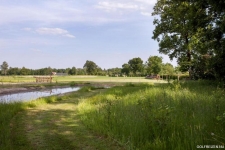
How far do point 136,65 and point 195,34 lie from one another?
87998 millimetres

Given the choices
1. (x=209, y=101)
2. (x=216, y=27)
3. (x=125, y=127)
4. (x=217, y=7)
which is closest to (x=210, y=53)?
(x=216, y=27)

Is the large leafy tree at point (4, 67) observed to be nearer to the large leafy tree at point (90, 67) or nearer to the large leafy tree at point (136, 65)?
the large leafy tree at point (90, 67)

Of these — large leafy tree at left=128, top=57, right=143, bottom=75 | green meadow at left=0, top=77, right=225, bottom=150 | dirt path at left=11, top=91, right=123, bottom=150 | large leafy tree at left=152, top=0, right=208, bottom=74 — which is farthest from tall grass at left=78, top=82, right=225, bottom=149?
large leafy tree at left=128, top=57, right=143, bottom=75

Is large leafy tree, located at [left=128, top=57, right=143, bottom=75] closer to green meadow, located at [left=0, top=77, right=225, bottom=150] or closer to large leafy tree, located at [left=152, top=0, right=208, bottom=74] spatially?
large leafy tree, located at [left=152, top=0, right=208, bottom=74]

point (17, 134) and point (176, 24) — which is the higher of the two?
point (176, 24)

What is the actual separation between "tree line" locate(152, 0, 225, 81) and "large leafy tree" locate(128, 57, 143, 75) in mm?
80210

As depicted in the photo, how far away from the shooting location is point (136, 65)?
110 meters

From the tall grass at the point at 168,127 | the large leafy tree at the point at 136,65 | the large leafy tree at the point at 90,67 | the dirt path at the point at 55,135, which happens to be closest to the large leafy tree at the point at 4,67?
the large leafy tree at the point at 90,67

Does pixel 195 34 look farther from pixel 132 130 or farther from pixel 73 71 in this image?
pixel 73 71

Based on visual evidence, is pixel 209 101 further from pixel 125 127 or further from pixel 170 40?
pixel 170 40

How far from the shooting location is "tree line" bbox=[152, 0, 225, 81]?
13141 millimetres

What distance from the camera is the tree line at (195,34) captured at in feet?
43.1

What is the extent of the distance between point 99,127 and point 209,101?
404 cm

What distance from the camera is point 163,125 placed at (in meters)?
5.04
